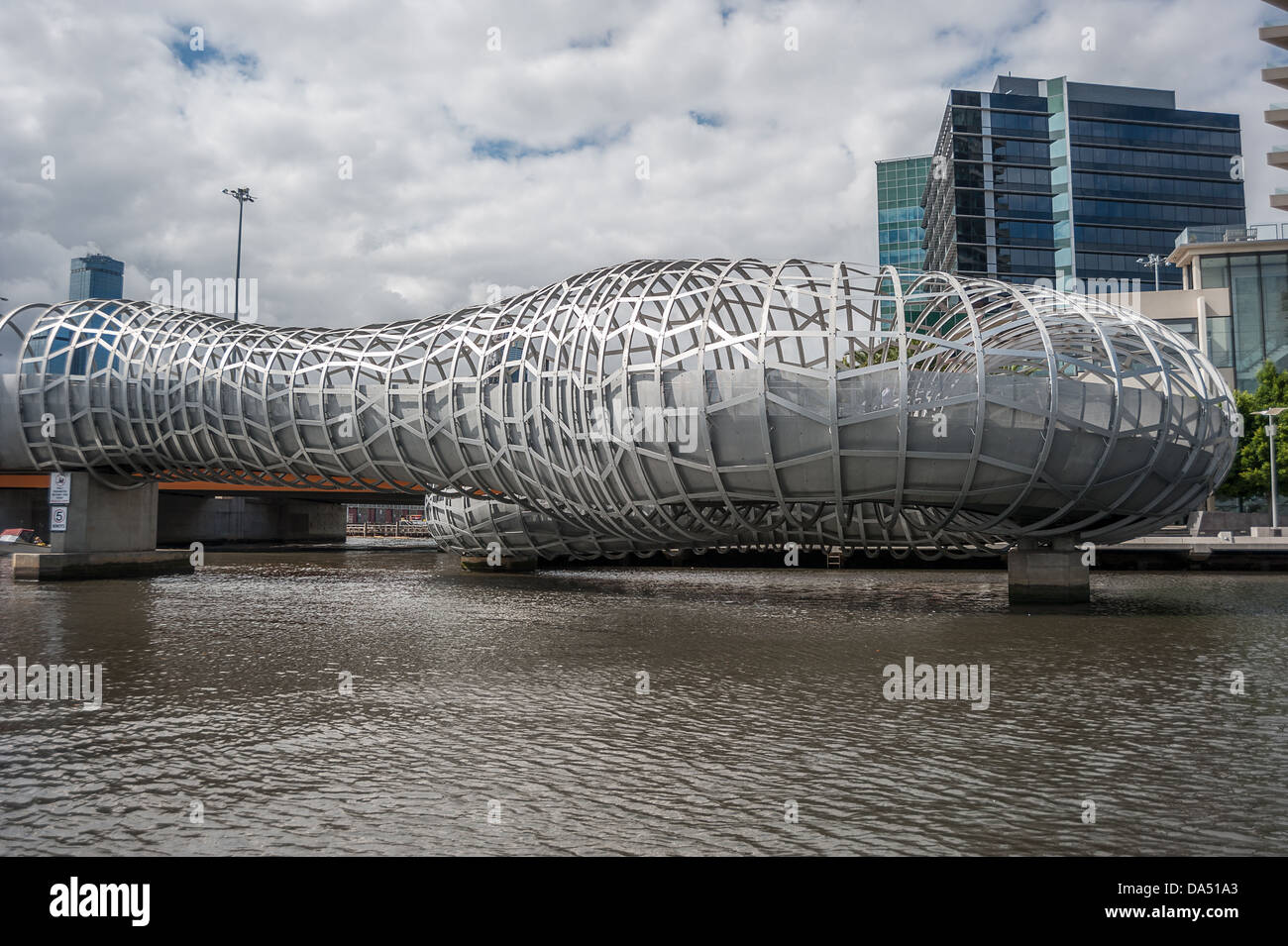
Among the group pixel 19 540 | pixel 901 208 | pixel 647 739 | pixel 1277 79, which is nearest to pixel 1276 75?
pixel 1277 79

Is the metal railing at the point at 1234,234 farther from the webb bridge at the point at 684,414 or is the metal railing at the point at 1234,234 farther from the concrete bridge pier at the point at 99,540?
the concrete bridge pier at the point at 99,540

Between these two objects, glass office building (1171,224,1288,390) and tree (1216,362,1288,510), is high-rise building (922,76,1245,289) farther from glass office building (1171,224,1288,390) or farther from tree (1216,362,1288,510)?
tree (1216,362,1288,510)

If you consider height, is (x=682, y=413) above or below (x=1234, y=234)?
below

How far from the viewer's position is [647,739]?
30.2 feet

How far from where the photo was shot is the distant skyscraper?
112m

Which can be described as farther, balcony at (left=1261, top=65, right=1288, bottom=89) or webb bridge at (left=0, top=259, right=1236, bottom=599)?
balcony at (left=1261, top=65, right=1288, bottom=89)

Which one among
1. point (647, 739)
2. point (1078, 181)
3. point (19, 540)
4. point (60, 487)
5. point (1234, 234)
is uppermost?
point (1078, 181)

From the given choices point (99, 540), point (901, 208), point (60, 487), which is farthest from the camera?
point (901, 208)

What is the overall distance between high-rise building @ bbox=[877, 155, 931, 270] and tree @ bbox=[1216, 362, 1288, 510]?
349 feet

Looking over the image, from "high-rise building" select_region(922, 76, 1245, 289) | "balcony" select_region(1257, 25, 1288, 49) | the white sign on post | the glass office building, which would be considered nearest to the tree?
the glass office building

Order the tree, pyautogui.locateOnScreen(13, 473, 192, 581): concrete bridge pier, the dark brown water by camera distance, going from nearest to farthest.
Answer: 1. the dark brown water
2. pyautogui.locateOnScreen(13, 473, 192, 581): concrete bridge pier
3. the tree

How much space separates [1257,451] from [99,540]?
179 feet

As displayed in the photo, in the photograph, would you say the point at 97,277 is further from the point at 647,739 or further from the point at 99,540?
the point at 647,739
